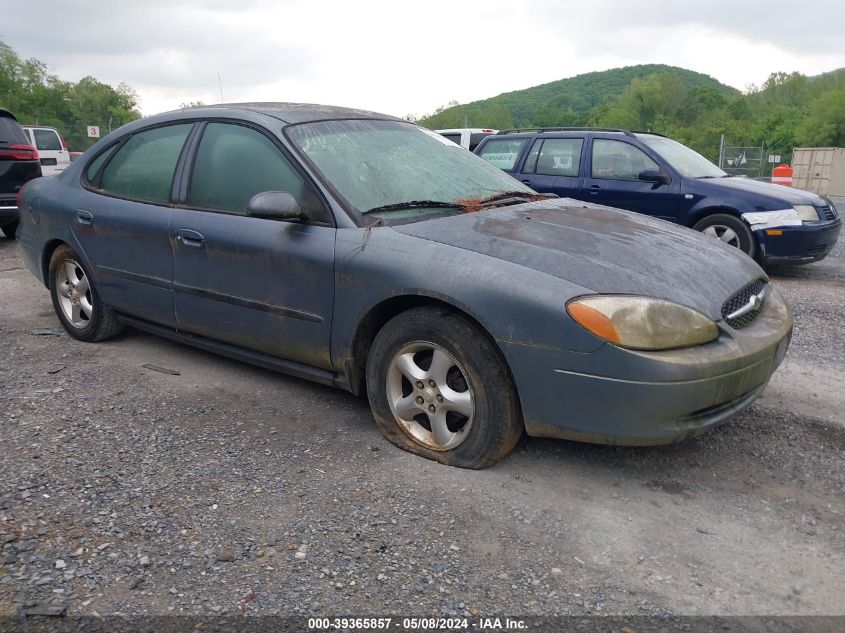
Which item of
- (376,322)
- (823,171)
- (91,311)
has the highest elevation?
(823,171)

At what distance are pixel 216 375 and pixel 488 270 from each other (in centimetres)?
213

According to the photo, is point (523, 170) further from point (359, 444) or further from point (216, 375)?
point (359, 444)

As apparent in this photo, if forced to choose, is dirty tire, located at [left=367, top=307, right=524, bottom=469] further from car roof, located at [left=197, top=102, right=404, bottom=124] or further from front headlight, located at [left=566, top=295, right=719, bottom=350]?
car roof, located at [left=197, top=102, right=404, bottom=124]

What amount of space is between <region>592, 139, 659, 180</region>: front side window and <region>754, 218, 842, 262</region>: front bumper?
1.47 m

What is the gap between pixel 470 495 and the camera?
278 cm

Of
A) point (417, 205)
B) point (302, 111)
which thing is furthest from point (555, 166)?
point (417, 205)

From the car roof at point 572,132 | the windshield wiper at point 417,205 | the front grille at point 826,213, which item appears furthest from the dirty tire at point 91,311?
the front grille at point 826,213

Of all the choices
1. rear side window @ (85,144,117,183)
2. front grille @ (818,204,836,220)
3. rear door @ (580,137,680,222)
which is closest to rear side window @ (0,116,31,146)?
rear side window @ (85,144,117,183)

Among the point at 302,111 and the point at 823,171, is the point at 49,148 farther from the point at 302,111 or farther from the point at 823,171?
the point at 823,171

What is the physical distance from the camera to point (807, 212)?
23.6 ft

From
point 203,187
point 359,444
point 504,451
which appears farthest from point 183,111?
point 504,451

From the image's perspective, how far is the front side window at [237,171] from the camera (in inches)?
136

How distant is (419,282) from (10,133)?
791 cm

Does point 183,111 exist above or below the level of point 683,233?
above
